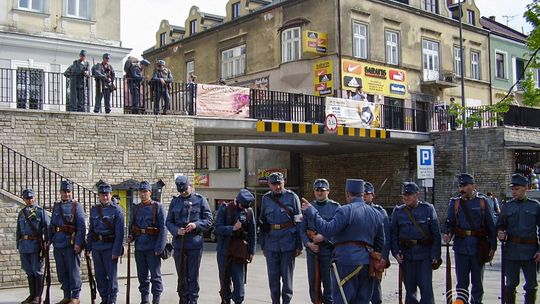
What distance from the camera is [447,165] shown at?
2634 centimetres

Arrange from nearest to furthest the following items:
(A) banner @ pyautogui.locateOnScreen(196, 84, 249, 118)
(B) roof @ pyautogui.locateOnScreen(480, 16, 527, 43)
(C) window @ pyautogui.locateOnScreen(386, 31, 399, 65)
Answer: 1. (A) banner @ pyautogui.locateOnScreen(196, 84, 249, 118)
2. (C) window @ pyautogui.locateOnScreen(386, 31, 399, 65)
3. (B) roof @ pyautogui.locateOnScreen(480, 16, 527, 43)

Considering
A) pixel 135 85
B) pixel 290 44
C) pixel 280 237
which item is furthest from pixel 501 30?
pixel 280 237

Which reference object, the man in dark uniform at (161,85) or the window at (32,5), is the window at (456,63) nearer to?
the man in dark uniform at (161,85)

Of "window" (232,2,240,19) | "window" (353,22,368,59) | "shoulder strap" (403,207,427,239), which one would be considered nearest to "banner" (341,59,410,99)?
"window" (353,22,368,59)

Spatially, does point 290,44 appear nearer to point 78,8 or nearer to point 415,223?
point 78,8

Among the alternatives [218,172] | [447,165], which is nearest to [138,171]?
[447,165]

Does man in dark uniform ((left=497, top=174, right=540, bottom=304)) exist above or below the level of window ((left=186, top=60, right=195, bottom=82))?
below

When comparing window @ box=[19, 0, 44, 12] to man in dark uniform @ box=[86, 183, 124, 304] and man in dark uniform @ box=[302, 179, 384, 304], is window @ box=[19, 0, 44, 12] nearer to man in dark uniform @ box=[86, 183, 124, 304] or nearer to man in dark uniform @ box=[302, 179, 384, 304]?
man in dark uniform @ box=[86, 183, 124, 304]

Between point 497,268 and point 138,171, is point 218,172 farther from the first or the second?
Result: point 497,268

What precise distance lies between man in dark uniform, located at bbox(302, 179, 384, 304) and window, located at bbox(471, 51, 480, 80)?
30.9 m

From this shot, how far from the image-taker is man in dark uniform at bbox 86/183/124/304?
967cm

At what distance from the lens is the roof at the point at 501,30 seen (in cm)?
3884

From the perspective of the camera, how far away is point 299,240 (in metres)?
9.16

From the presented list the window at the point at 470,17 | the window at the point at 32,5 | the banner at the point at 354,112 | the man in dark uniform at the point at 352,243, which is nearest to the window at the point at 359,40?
the banner at the point at 354,112
